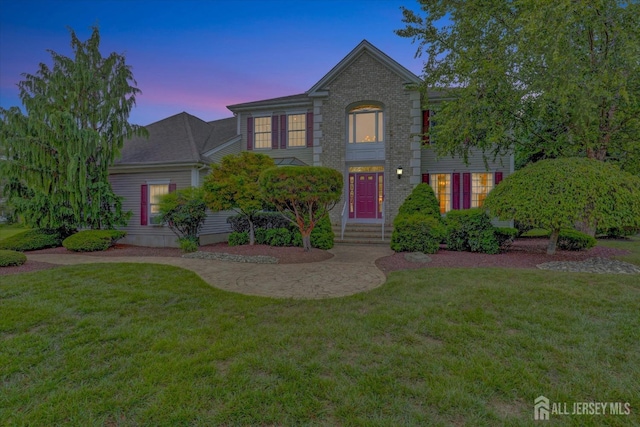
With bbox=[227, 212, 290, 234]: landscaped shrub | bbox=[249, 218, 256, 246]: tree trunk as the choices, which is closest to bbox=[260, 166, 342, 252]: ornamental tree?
bbox=[249, 218, 256, 246]: tree trunk

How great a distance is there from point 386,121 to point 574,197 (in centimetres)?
791

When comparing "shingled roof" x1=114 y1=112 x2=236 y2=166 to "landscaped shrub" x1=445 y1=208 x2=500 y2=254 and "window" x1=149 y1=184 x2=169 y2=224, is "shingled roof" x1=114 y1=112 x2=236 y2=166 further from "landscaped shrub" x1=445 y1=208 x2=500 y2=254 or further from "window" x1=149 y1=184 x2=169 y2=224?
"landscaped shrub" x1=445 y1=208 x2=500 y2=254

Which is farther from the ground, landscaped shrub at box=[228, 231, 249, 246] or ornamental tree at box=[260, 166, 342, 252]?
ornamental tree at box=[260, 166, 342, 252]

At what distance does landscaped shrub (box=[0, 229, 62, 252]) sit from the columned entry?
39.9 ft

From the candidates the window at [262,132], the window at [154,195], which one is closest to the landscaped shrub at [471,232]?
the window at [262,132]

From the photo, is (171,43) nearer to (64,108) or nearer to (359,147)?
(64,108)

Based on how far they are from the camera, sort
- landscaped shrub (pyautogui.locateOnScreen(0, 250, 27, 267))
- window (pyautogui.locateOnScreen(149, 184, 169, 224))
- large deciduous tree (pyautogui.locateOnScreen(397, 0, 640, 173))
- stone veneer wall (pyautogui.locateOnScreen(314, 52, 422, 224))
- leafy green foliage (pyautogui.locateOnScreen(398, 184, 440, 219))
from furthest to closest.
A: stone veneer wall (pyautogui.locateOnScreen(314, 52, 422, 224)) < window (pyautogui.locateOnScreen(149, 184, 169, 224)) < leafy green foliage (pyautogui.locateOnScreen(398, 184, 440, 219)) < landscaped shrub (pyautogui.locateOnScreen(0, 250, 27, 267)) < large deciduous tree (pyautogui.locateOnScreen(397, 0, 640, 173))

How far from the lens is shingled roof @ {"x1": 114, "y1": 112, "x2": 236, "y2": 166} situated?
12.2 metres

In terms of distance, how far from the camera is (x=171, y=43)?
14.5m

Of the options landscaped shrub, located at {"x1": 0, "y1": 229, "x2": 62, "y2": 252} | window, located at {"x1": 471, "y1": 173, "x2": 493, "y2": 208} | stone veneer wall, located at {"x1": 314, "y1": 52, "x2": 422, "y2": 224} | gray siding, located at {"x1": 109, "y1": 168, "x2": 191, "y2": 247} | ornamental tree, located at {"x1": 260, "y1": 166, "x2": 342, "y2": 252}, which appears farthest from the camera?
window, located at {"x1": 471, "y1": 173, "x2": 493, "y2": 208}

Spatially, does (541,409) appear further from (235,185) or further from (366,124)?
(366,124)

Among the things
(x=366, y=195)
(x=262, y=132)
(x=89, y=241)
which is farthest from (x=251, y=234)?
(x=262, y=132)

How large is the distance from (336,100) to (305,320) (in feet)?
39.0

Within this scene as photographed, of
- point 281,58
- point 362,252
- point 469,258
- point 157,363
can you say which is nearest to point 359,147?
point 362,252
